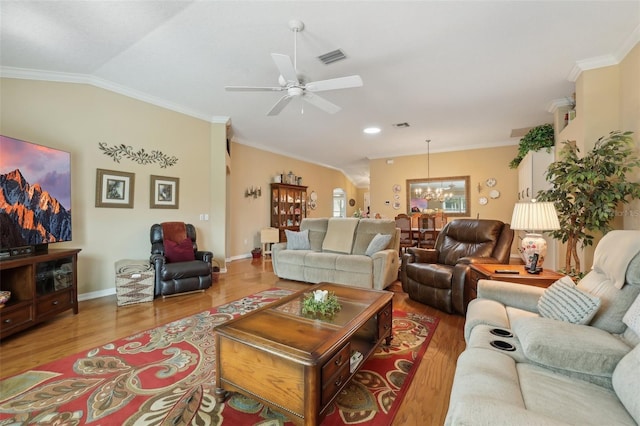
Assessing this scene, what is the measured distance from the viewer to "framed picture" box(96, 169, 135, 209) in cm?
365

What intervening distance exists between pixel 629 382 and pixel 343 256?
320cm

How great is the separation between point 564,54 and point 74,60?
17.2ft

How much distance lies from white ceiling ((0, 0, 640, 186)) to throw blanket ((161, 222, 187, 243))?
1.86 m

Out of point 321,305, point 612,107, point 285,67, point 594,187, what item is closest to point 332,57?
point 285,67

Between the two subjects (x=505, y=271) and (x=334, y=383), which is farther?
(x=505, y=271)

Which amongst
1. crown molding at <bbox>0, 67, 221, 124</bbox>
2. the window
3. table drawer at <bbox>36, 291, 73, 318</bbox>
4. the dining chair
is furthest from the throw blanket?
the window

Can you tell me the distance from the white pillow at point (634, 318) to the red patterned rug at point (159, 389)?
1.18 metres

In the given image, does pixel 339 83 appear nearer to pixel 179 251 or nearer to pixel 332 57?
pixel 332 57

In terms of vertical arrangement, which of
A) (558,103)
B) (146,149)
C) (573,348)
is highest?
(558,103)

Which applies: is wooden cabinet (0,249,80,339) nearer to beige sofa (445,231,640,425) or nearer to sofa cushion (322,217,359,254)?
sofa cushion (322,217,359,254)

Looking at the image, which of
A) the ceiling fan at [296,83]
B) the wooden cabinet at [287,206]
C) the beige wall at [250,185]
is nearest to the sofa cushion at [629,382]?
the ceiling fan at [296,83]

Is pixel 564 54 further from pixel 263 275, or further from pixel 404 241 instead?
pixel 263 275

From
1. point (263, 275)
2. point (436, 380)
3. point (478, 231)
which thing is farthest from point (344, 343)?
point (263, 275)

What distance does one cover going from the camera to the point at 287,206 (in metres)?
7.64
